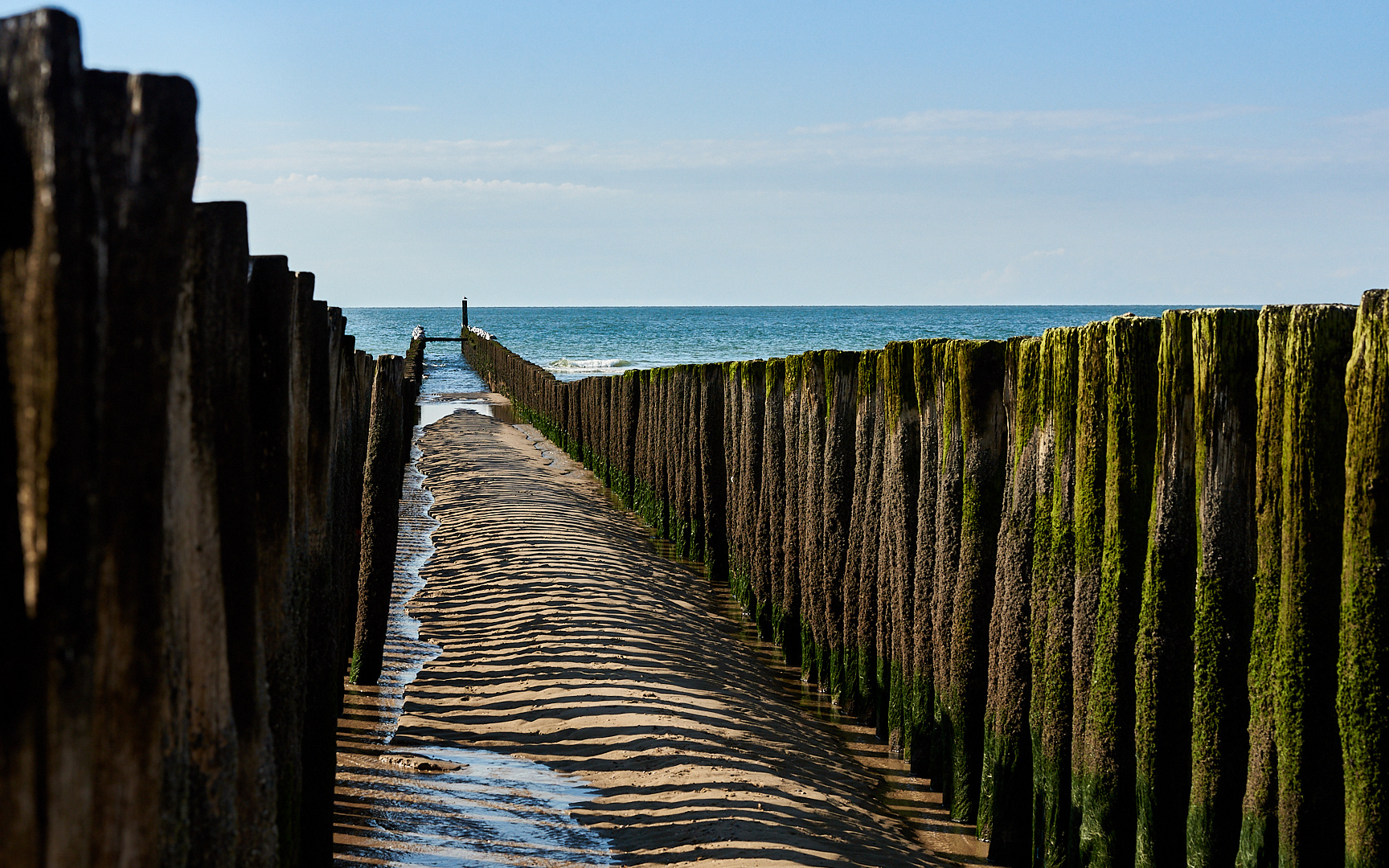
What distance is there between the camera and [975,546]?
4707 mm

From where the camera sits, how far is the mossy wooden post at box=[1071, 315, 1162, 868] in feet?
11.7

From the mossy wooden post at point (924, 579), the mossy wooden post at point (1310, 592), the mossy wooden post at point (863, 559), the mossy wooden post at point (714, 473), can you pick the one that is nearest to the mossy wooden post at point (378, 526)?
the mossy wooden post at point (863, 559)

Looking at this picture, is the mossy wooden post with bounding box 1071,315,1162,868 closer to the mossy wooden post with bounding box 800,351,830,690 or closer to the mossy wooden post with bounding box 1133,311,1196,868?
the mossy wooden post with bounding box 1133,311,1196,868

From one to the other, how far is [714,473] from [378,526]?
14.5 feet

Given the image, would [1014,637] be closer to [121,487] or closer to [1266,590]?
[1266,590]

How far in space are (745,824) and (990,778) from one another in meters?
1.09

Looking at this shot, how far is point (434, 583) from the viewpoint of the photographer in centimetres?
907

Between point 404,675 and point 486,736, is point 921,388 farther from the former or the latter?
point 404,675

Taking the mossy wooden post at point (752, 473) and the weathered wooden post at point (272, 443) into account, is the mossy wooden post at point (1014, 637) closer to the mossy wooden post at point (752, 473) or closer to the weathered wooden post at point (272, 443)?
the weathered wooden post at point (272, 443)

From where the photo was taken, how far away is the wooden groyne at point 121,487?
1.61 m

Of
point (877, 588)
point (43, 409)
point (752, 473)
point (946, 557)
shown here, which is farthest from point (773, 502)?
point (43, 409)

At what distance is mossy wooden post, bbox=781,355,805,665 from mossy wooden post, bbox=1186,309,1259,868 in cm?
411

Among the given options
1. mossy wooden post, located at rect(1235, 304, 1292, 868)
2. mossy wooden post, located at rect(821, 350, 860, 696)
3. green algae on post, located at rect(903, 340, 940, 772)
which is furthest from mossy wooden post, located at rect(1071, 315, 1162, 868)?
mossy wooden post, located at rect(821, 350, 860, 696)

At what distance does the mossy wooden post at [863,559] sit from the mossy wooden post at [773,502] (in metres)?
1.38
